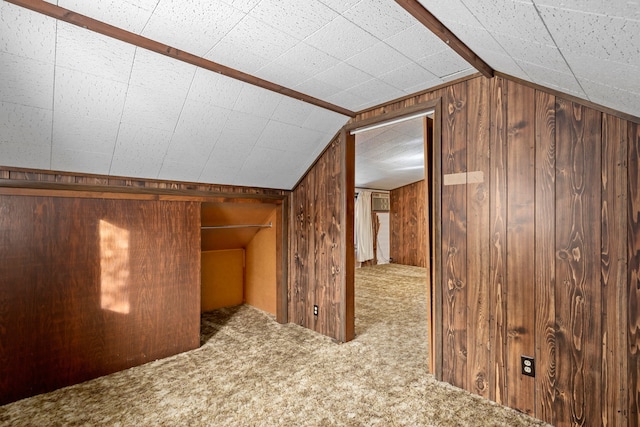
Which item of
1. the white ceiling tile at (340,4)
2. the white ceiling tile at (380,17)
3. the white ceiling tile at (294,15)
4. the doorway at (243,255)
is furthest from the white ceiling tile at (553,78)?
the doorway at (243,255)

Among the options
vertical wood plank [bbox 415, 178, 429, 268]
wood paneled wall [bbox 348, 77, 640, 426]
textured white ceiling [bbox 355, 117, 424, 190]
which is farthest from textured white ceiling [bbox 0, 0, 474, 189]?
vertical wood plank [bbox 415, 178, 429, 268]

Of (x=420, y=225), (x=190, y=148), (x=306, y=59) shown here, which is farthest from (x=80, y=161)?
(x=420, y=225)

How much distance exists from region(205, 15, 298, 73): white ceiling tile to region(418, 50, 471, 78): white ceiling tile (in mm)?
822

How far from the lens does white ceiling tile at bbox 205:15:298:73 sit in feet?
5.01

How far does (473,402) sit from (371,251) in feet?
16.8

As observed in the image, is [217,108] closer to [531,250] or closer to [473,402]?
[531,250]

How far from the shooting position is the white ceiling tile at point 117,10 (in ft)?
4.32

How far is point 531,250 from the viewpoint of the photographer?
185 centimetres

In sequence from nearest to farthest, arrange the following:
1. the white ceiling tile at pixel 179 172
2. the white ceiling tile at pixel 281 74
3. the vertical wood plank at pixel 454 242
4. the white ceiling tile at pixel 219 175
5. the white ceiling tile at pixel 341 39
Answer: the white ceiling tile at pixel 341 39 → the white ceiling tile at pixel 281 74 → the vertical wood plank at pixel 454 242 → the white ceiling tile at pixel 179 172 → the white ceiling tile at pixel 219 175

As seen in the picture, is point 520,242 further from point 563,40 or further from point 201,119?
point 201,119

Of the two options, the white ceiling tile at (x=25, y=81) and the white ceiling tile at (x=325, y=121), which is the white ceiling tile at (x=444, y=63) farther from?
the white ceiling tile at (x=25, y=81)

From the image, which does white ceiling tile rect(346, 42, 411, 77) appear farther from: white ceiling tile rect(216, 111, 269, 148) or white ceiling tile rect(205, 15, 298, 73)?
white ceiling tile rect(216, 111, 269, 148)

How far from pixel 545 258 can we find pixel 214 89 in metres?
2.30

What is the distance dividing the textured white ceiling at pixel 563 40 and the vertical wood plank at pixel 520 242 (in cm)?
24
